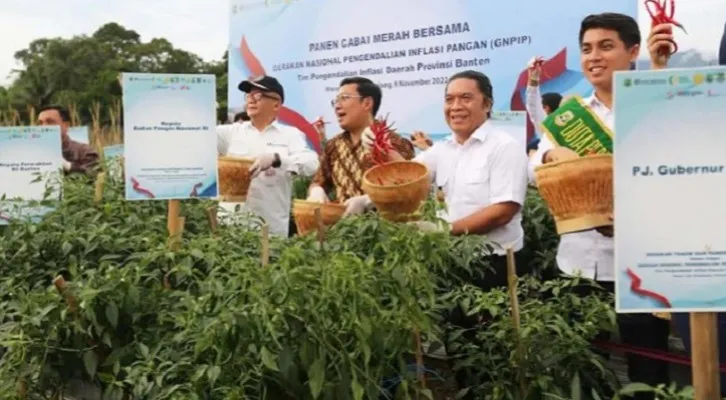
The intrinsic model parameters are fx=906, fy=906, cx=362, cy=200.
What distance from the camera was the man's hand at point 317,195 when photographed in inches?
146

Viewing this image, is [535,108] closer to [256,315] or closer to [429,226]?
[429,226]

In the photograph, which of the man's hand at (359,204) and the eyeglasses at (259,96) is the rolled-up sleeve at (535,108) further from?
the man's hand at (359,204)

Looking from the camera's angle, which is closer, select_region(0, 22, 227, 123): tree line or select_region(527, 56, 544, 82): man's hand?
select_region(527, 56, 544, 82): man's hand

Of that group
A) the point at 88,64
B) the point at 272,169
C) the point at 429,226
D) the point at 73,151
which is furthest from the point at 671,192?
the point at 88,64

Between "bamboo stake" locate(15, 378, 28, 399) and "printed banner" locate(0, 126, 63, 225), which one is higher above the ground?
"printed banner" locate(0, 126, 63, 225)

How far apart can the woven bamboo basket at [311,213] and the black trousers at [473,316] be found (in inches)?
28.3

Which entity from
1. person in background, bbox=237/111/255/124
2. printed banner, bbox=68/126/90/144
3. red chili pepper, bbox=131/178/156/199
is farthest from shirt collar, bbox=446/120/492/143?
printed banner, bbox=68/126/90/144

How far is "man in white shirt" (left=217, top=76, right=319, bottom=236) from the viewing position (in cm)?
412

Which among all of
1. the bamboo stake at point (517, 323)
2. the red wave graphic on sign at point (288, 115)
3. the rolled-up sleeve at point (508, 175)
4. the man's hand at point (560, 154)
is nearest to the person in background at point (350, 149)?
the rolled-up sleeve at point (508, 175)

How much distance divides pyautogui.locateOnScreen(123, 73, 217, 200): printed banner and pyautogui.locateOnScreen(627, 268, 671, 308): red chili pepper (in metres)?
1.98

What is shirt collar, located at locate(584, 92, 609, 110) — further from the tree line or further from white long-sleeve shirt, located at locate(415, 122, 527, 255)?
the tree line

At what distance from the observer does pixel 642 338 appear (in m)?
2.55

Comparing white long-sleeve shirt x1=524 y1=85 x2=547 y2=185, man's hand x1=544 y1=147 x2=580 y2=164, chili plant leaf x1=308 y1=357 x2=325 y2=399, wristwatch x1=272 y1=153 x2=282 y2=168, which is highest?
white long-sleeve shirt x1=524 y1=85 x2=547 y2=185

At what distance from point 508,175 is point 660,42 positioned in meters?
0.66
